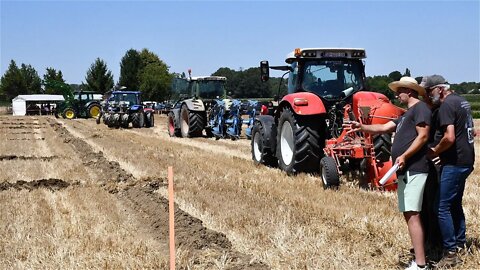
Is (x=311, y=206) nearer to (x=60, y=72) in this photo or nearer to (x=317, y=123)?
(x=317, y=123)

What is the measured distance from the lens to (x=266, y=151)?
32.6 ft

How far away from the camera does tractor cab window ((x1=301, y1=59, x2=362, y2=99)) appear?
29.3 ft

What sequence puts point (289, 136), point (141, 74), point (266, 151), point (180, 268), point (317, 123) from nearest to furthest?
point (180, 268) < point (317, 123) < point (289, 136) < point (266, 151) < point (141, 74)

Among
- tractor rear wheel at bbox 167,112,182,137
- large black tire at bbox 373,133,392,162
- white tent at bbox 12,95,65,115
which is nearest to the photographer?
large black tire at bbox 373,133,392,162

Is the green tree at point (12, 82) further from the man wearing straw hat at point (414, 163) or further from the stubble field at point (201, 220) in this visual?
the man wearing straw hat at point (414, 163)

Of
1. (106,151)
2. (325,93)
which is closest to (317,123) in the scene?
(325,93)

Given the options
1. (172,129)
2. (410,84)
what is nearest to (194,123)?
(172,129)

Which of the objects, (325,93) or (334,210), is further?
(325,93)

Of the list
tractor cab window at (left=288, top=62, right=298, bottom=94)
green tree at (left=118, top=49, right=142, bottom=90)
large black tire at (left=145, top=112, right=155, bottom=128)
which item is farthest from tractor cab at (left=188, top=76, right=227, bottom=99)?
green tree at (left=118, top=49, right=142, bottom=90)

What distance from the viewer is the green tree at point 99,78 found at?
66.7 metres

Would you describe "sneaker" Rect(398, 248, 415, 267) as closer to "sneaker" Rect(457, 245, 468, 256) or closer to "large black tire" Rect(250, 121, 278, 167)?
"sneaker" Rect(457, 245, 468, 256)

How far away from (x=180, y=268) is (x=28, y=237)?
1.74 metres

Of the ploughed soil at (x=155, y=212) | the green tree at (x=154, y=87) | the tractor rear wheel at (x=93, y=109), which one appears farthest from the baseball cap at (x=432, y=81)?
the green tree at (x=154, y=87)

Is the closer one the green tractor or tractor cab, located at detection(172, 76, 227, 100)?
tractor cab, located at detection(172, 76, 227, 100)
